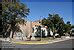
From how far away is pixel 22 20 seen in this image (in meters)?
41.8

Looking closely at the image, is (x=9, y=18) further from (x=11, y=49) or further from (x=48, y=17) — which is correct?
(x=11, y=49)

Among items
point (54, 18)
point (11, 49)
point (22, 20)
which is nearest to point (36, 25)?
point (54, 18)

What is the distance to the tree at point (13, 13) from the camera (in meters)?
36.6

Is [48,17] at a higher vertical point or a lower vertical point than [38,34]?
higher

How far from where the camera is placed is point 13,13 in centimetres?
3903

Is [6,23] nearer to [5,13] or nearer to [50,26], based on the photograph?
[5,13]

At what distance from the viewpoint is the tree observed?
36625 mm

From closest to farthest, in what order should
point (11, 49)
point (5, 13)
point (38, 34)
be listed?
1. point (11, 49)
2. point (5, 13)
3. point (38, 34)

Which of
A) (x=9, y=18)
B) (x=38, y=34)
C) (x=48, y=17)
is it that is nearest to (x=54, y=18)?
(x=48, y=17)

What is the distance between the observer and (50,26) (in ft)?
194

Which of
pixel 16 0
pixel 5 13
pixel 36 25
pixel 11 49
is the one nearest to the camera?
pixel 11 49

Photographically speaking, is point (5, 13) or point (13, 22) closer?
point (5, 13)

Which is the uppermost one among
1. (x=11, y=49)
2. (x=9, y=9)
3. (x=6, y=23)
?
(x=9, y=9)

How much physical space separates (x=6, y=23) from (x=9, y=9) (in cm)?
258
